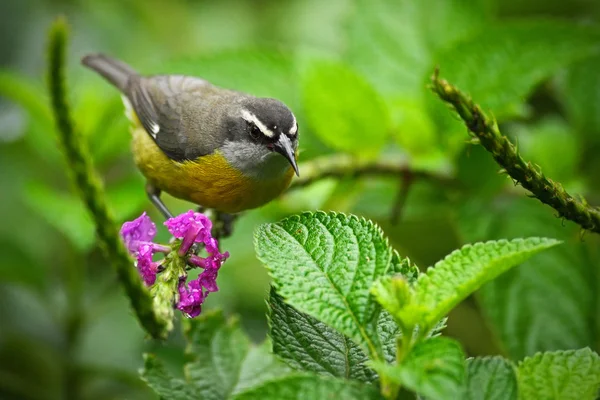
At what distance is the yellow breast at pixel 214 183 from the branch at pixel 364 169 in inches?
15.6

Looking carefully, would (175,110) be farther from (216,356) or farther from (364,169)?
(216,356)

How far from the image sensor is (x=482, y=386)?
1.57 m

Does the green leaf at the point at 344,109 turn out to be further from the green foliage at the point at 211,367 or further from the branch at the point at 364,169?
the green foliage at the point at 211,367

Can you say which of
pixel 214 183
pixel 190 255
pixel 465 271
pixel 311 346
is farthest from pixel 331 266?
pixel 214 183

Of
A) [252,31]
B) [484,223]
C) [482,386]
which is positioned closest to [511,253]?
[482,386]

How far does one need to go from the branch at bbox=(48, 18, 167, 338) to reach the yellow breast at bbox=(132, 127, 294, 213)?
1.35 meters

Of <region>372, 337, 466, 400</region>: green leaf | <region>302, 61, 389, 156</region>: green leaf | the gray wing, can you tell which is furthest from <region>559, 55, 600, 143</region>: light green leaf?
<region>372, 337, 466, 400</region>: green leaf

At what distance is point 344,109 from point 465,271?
1772 millimetres

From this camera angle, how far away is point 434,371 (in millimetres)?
1371

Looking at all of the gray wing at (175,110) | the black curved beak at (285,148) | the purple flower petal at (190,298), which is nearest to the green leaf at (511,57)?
the black curved beak at (285,148)

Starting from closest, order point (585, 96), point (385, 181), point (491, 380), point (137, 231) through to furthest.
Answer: point (491, 380), point (137, 231), point (385, 181), point (585, 96)

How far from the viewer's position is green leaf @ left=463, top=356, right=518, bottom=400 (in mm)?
Result: 1522

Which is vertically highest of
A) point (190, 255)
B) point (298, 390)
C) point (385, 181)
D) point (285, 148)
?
point (385, 181)

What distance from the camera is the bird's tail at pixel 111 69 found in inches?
144
